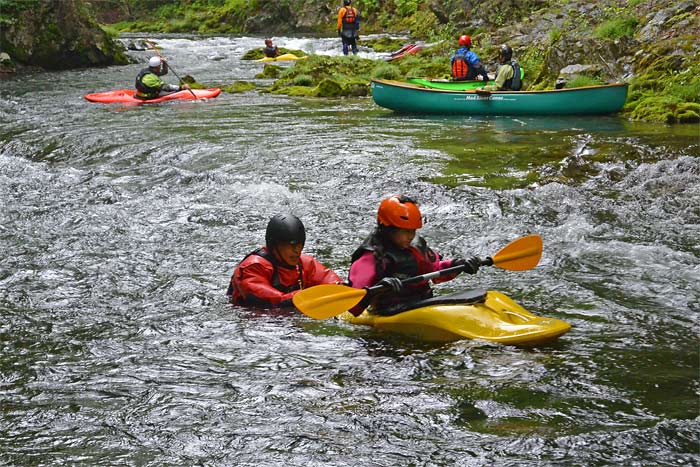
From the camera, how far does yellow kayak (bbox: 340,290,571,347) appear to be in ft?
16.5

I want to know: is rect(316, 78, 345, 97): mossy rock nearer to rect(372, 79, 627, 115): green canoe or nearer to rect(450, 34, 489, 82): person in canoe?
rect(372, 79, 627, 115): green canoe

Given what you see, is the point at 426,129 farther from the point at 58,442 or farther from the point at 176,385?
the point at 58,442

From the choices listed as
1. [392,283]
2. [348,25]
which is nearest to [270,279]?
[392,283]

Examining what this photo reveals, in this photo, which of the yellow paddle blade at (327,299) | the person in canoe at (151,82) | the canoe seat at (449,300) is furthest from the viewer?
the person in canoe at (151,82)

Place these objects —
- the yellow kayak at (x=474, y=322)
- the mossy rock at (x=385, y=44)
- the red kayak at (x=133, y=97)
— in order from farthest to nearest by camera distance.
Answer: the mossy rock at (x=385, y=44), the red kayak at (x=133, y=97), the yellow kayak at (x=474, y=322)

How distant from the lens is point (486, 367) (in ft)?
15.7

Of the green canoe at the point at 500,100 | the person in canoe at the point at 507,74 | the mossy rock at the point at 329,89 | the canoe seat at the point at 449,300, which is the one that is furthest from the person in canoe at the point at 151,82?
the canoe seat at the point at 449,300

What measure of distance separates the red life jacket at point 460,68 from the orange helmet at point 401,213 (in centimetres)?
1053

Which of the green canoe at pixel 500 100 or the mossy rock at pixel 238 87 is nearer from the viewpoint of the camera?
the green canoe at pixel 500 100

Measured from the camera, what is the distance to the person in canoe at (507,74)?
14266mm

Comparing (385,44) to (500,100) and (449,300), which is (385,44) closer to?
(500,100)

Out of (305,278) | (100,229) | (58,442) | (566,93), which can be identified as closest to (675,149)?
(566,93)

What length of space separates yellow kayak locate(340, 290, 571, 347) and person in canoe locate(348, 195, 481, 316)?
0.17 meters

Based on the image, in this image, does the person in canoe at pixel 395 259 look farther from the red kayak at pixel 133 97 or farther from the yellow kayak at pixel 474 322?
the red kayak at pixel 133 97
